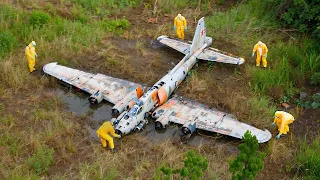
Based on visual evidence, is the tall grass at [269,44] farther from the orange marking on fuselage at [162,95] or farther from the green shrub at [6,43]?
the green shrub at [6,43]

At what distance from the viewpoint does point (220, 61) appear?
16.0m

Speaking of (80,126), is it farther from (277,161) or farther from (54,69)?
(277,161)

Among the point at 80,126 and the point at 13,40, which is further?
the point at 13,40

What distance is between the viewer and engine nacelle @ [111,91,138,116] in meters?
13.7

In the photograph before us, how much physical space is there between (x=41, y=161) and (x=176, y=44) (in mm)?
7707

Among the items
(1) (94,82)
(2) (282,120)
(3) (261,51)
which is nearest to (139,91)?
(1) (94,82)

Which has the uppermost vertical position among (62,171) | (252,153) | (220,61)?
(252,153)

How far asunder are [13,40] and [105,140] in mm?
7206

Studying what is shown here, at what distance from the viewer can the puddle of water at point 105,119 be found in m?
13.1

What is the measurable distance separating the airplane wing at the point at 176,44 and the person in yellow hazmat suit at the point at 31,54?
5059mm

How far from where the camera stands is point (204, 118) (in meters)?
13.5

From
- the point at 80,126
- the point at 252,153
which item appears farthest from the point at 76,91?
the point at 252,153

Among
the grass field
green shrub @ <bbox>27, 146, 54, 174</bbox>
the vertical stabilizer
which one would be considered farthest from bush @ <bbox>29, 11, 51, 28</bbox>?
green shrub @ <bbox>27, 146, 54, 174</bbox>

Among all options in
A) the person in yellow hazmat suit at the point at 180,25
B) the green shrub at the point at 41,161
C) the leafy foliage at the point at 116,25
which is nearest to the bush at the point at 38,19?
the leafy foliage at the point at 116,25
